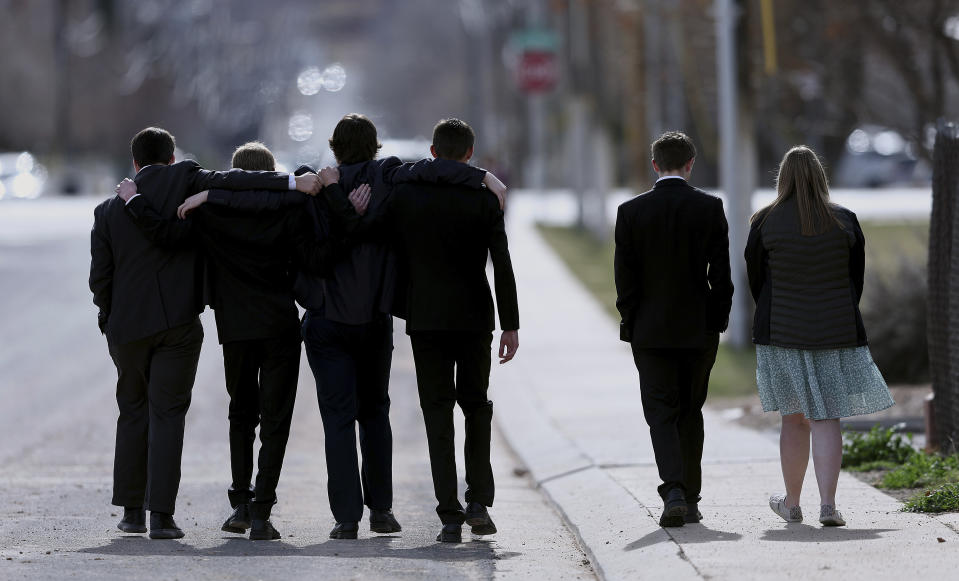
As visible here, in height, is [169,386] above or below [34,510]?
above

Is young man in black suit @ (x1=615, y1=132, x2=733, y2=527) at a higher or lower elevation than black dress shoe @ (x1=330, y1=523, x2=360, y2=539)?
higher

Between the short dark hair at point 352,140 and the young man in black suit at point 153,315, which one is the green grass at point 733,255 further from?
the young man in black suit at point 153,315

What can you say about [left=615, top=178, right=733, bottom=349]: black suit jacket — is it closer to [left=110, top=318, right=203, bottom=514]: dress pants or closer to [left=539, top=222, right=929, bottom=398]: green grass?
[left=110, top=318, right=203, bottom=514]: dress pants

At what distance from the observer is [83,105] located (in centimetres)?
8362

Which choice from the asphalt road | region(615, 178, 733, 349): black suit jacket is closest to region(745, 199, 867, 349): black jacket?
region(615, 178, 733, 349): black suit jacket

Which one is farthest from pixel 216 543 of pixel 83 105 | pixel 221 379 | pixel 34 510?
pixel 83 105

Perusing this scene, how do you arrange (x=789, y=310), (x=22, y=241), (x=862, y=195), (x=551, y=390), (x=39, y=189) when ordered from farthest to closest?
(x=39, y=189)
(x=862, y=195)
(x=22, y=241)
(x=551, y=390)
(x=789, y=310)

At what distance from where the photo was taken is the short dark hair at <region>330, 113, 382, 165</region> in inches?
319

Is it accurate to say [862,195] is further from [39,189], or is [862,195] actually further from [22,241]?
[39,189]

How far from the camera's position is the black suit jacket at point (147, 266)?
812cm

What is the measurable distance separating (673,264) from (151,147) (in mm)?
2525

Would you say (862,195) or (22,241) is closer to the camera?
(22,241)

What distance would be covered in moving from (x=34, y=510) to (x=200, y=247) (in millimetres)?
1943

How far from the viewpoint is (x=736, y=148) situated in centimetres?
1856
